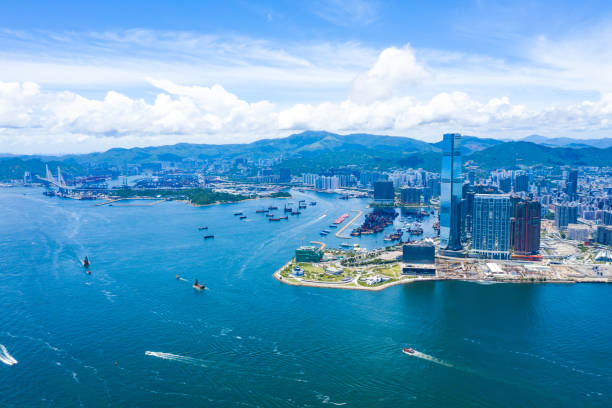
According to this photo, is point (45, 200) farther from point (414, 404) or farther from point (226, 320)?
point (414, 404)

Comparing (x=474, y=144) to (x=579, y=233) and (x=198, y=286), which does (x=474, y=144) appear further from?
(x=198, y=286)

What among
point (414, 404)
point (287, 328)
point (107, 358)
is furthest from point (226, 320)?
point (414, 404)

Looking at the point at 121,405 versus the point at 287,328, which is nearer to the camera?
the point at 121,405

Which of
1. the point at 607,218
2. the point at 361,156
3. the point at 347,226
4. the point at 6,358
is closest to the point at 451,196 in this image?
the point at 347,226

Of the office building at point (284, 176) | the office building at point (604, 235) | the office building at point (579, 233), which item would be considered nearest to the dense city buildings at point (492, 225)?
the office building at point (579, 233)

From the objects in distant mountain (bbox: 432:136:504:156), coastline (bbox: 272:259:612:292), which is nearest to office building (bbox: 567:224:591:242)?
coastline (bbox: 272:259:612:292)

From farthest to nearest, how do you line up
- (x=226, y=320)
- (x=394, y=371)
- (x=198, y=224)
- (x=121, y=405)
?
(x=198, y=224), (x=226, y=320), (x=394, y=371), (x=121, y=405)

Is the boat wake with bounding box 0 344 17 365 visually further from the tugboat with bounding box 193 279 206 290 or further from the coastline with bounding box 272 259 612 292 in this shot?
the coastline with bounding box 272 259 612 292
